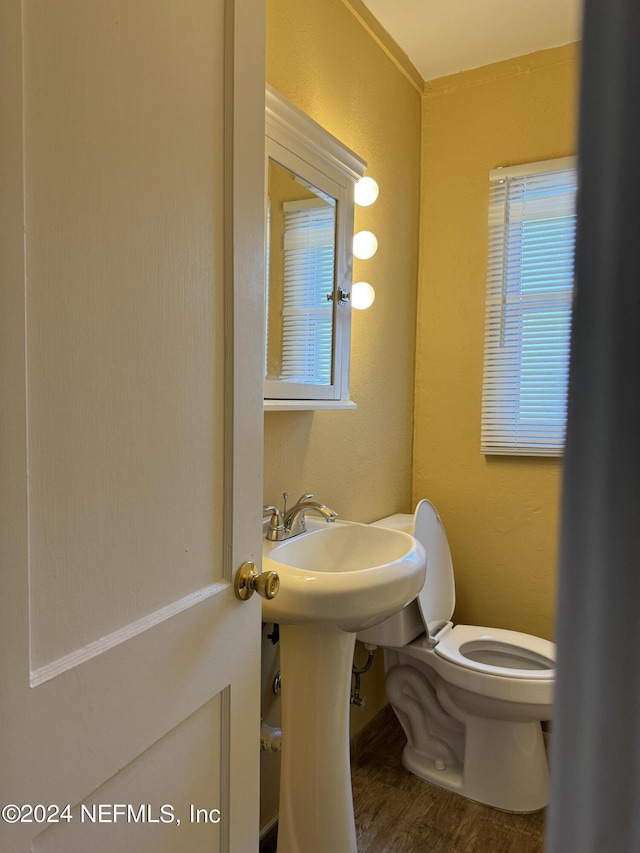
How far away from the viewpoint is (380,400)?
6.55 feet

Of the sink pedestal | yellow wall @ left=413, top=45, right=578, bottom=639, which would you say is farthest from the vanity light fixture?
the sink pedestal

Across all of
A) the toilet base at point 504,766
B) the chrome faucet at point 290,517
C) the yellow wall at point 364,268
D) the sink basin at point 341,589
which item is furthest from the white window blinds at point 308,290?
the toilet base at point 504,766

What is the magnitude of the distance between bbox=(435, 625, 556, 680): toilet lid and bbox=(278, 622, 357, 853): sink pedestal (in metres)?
0.54

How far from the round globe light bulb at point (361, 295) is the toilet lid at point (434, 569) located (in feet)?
2.28

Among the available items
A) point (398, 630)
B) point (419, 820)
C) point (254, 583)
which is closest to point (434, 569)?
point (398, 630)

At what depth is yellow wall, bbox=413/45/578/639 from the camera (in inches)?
79.0

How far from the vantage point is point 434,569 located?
76.1 inches

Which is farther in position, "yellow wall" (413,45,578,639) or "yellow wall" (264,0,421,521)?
"yellow wall" (413,45,578,639)

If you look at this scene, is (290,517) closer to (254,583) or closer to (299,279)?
(254,583)

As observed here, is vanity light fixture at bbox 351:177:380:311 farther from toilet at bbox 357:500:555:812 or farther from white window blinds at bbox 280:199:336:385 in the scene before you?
toilet at bbox 357:500:555:812

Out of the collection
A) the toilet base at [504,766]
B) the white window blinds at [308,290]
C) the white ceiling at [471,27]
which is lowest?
the toilet base at [504,766]

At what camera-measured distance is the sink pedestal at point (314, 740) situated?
1.25 meters

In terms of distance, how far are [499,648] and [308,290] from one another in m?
1.31

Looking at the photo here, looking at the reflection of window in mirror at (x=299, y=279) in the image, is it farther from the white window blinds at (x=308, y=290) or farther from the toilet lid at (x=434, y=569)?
the toilet lid at (x=434, y=569)
